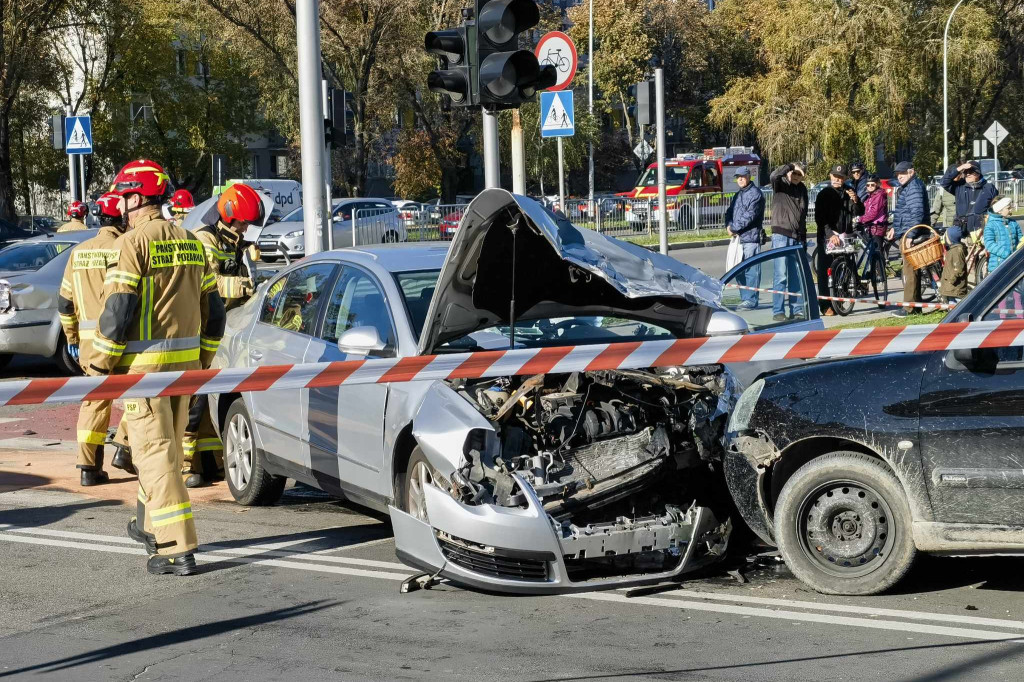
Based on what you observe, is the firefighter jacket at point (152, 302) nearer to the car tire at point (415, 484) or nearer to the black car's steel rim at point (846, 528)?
the car tire at point (415, 484)

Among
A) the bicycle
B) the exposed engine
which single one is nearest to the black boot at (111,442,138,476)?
the exposed engine

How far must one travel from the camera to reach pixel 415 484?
19.9 ft

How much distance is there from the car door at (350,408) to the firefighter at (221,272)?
156 centimetres

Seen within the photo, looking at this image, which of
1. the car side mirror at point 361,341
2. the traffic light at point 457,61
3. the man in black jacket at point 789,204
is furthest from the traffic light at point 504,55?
the man in black jacket at point 789,204

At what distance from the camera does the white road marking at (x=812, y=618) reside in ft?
16.7

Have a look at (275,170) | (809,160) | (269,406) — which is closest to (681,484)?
(269,406)

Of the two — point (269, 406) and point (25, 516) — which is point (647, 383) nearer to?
A: point (269, 406)

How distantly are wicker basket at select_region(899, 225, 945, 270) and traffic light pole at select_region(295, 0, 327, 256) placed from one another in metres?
7.39

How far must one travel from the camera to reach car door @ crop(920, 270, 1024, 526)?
205 inches

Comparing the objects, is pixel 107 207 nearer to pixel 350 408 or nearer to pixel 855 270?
pixel 350 408

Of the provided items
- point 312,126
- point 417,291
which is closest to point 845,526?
point 417,291

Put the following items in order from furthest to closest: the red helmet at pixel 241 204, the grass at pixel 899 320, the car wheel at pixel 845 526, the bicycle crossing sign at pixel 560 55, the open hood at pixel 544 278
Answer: the grass at pixel 899 320, the bicycle crossing sign at pixel 560 55, the red helmet at pixel 241 204, the open hood at pixel 544 278, the car wheel at pixel 845 526

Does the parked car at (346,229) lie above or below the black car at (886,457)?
above

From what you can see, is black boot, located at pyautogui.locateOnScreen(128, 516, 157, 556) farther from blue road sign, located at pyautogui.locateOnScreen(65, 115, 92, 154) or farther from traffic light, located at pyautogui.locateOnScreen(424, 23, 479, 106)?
blue road sign, located at pyautogui.locateOnScreen(65, 115, 92, 154)
